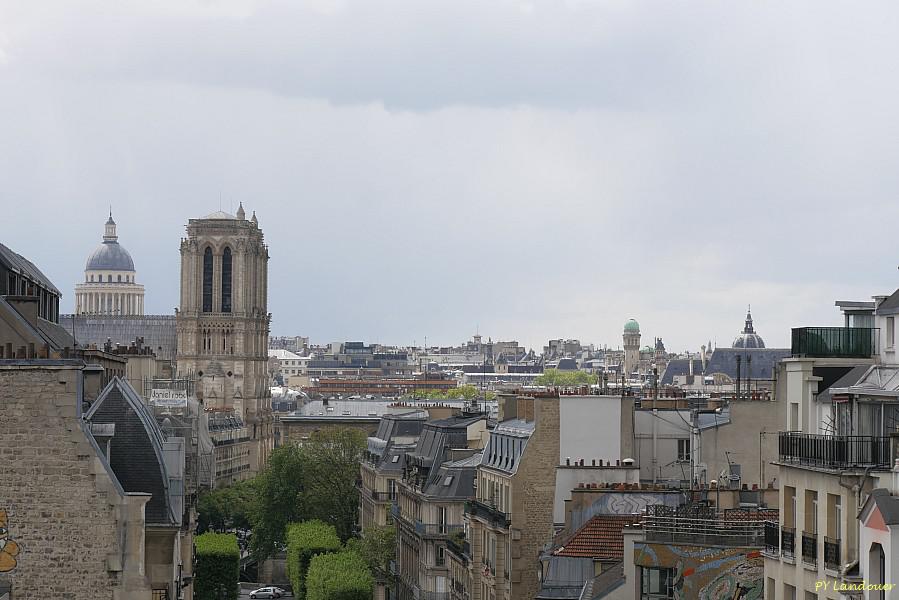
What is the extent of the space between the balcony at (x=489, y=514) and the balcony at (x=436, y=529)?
29.9 feet

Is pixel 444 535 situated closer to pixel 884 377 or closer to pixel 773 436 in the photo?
pixel 773 436

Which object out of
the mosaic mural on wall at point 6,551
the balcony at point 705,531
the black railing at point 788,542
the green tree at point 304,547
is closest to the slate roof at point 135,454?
the mosaic mural on wall at point 6,551

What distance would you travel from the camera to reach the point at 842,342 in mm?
29219

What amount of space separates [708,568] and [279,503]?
9269 cm

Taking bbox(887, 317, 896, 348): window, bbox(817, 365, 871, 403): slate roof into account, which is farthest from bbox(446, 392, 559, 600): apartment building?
bbox(887, 317, 896, 348): window

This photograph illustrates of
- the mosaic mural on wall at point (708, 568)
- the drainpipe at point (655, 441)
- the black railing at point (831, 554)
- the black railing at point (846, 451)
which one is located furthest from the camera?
the drainpipe at point (655, 441)

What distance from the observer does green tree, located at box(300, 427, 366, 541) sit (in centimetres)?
12312

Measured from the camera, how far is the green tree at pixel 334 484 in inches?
4847

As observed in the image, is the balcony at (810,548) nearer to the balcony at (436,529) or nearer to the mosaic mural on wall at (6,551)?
the mosaic mural on wall at (6,551)

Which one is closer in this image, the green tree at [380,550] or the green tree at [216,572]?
the green tree at [216,572]

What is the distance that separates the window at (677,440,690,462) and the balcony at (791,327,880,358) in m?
23.9

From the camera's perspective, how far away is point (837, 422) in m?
26.9

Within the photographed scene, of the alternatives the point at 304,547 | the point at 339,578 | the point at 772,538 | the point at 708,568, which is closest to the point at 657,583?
the point at 708,568

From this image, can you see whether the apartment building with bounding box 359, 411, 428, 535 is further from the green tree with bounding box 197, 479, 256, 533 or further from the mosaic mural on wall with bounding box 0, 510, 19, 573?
the mosaic mural on wall with bounding box 0, 510, 19, 573
